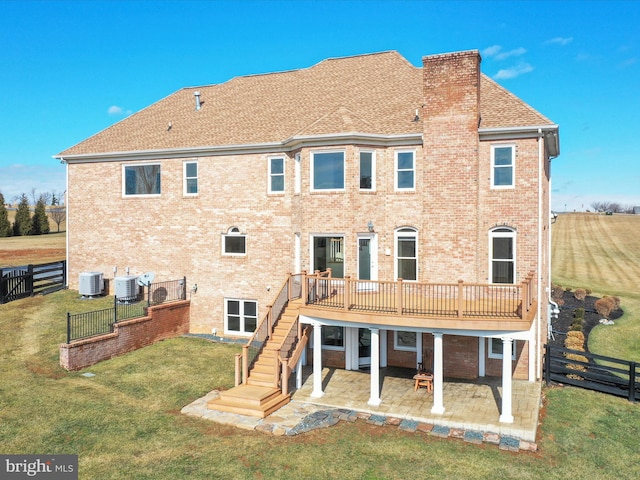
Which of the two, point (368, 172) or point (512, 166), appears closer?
point (512, 166)

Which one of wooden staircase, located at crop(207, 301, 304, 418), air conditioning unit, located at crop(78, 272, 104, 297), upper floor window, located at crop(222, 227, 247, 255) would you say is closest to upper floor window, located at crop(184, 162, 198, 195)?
upper floor window, located at crop(222, 227, 247, 255)

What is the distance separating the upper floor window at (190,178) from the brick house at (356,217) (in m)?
0.07

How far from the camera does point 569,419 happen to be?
13.0 meters

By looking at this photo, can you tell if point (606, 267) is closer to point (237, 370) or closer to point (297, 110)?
point (297, 110)

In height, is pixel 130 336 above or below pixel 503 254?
below

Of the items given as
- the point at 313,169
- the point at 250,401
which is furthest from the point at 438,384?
the point at 313,169

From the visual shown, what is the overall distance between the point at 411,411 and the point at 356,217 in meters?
6.91

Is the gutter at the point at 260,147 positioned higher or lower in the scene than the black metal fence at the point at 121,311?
higher

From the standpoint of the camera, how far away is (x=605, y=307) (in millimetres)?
29594

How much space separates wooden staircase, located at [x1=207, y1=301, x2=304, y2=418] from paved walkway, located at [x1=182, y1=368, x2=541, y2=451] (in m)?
0.24

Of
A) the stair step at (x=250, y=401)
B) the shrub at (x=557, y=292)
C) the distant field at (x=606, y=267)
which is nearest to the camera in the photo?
the stair step at (x=250, y=401)

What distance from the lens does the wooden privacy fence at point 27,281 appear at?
2036 centimetres

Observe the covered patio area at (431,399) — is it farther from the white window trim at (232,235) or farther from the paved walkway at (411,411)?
the white window trim at (232,235)

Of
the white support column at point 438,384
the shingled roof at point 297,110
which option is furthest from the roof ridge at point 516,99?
the white support column at point 438,384
